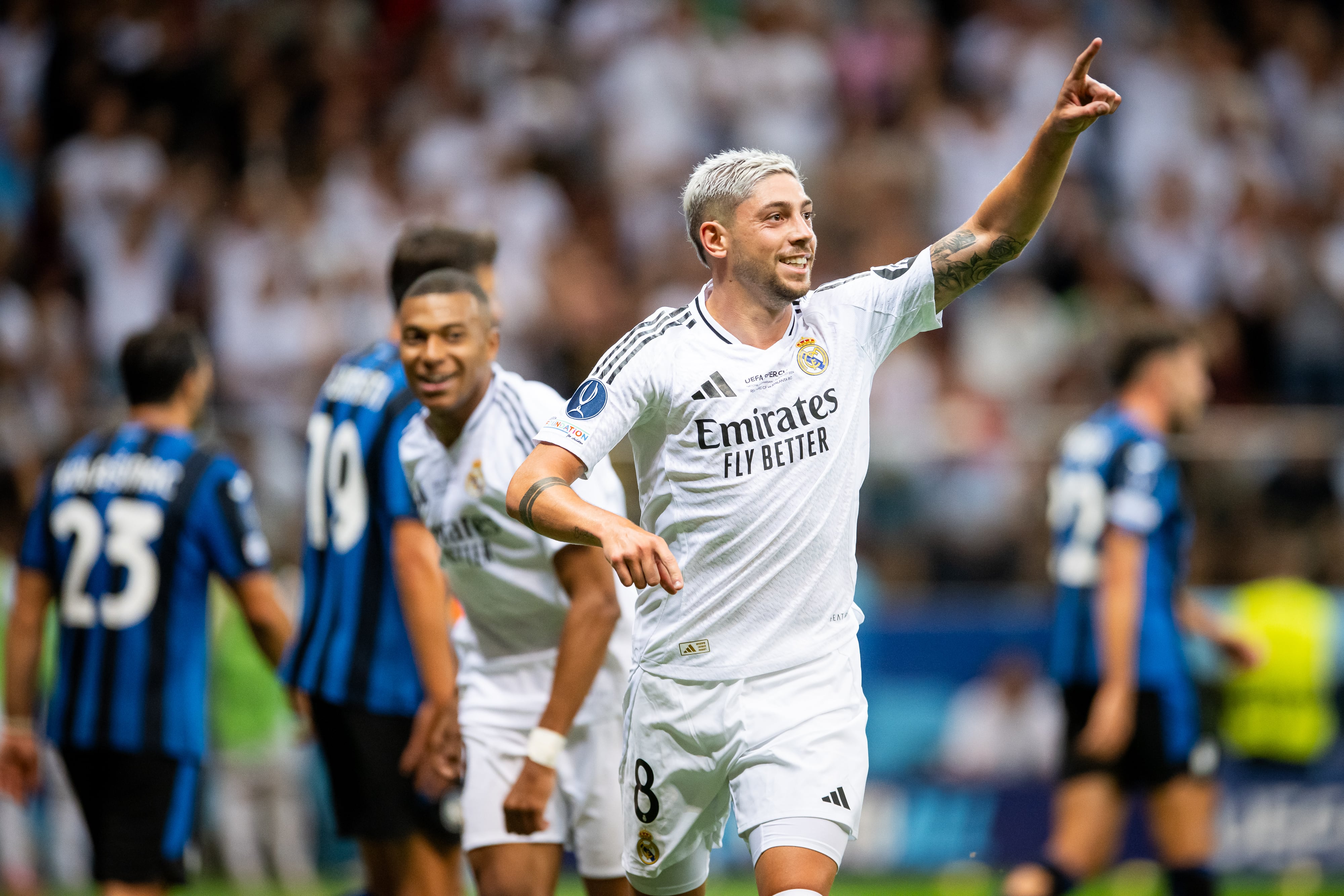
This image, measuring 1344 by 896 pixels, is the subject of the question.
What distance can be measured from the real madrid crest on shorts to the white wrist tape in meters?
1.39

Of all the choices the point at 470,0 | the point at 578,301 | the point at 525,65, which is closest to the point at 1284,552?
the point at 578,301

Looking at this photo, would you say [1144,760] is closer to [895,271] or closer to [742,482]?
[895,271]

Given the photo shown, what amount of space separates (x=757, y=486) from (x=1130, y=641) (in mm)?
3404

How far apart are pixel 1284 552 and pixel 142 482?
7.72 meters

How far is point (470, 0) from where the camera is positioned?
14.8 metres

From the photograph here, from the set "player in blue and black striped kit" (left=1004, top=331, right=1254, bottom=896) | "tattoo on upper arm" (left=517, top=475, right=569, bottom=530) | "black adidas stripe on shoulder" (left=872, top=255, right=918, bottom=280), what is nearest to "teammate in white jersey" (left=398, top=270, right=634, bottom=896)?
"tattoo on upper arm" (left=517, top=475, right=569, bottom=530)

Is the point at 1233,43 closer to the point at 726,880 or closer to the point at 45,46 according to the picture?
the point at 726,880

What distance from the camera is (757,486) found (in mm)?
4812

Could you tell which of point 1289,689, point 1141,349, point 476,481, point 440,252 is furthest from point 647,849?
point 1289,689

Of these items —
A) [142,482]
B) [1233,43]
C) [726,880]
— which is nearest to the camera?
[142,482]

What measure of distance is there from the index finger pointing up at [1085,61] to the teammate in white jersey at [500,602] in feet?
6.40

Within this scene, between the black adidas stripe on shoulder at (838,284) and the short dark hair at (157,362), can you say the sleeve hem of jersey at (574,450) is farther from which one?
the short dark hair at (157,362)

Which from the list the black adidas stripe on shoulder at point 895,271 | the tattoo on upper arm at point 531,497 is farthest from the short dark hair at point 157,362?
the black adidas stripe on shoulder at point 895,271

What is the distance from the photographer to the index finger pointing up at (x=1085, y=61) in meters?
4.55
